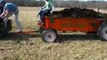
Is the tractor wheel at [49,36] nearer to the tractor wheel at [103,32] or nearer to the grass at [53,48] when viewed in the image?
the grass at [53,48]

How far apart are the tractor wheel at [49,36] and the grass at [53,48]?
221 mm

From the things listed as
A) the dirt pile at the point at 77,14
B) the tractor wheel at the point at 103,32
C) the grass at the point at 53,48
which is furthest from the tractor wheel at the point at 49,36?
the tractor wheel at the point at 103,32

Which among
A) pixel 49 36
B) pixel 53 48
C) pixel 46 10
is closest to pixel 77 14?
pixel 46 10

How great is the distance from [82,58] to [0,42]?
151 inches

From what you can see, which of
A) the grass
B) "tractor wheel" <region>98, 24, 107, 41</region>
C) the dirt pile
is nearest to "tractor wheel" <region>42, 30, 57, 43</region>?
the grass

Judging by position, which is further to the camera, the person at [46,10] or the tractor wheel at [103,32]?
the person at [46,10]

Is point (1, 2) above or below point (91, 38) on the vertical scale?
above

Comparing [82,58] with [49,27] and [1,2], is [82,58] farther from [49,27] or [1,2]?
[1,2]

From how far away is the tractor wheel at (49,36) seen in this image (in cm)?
1302

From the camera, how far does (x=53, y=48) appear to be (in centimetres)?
1198

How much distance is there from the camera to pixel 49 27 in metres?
13.1

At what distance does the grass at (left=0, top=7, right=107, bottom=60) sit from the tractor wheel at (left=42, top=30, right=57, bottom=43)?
0.73 feet

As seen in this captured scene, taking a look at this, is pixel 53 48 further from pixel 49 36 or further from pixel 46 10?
pixel 46 10

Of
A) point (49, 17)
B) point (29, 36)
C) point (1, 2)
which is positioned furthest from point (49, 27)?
point (1, 2)
